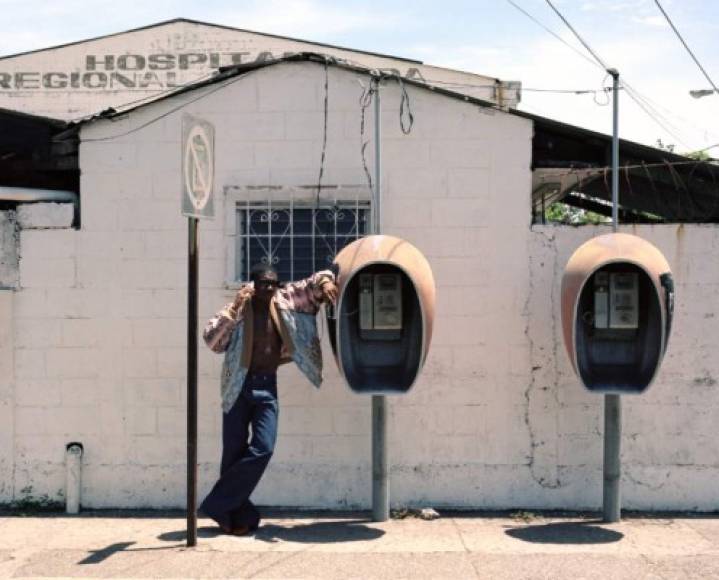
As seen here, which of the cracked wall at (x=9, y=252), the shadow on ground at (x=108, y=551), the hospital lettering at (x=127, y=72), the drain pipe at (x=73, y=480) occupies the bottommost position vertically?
the shadow on ground at (x=108, y=551)

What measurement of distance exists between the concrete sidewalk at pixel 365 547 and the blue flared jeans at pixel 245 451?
19 cm

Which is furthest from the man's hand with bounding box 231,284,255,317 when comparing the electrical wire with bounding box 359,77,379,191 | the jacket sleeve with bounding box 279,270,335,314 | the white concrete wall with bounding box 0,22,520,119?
the white concrete wall with bounding box 0,22,520,119

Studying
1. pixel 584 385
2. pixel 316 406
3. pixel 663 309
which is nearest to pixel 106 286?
pixel 316 406

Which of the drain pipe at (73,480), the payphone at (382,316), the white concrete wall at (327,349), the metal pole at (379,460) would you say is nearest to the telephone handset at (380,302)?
the payphone at (382,316)

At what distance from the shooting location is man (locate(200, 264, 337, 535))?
6.25 metres

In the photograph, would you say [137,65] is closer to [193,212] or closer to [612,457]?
[193,212]

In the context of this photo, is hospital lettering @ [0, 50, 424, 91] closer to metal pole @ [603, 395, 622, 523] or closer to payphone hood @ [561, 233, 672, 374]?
payphone hood @ [561, 233, 672, 374]

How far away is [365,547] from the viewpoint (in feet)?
19.9

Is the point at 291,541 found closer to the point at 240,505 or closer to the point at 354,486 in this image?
the point at 240,505

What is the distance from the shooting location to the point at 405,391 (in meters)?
6.39

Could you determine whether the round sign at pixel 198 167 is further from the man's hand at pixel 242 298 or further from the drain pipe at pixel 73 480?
the drain pipe at pixel 73 480

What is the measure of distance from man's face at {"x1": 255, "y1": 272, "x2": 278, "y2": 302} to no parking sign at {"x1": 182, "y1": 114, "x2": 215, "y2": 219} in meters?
0.60

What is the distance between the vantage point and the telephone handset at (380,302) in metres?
6.52

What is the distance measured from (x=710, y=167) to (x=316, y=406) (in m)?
3.51
